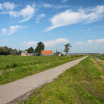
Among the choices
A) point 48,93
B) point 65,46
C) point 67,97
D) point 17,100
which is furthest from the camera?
point 65,46

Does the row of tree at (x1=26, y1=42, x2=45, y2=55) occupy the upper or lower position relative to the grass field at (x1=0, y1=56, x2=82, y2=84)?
upper

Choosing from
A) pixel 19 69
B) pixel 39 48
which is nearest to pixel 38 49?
pixel 39 48

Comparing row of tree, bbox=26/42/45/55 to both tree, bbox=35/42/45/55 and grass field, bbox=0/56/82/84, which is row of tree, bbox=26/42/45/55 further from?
grass field, bbox=0/56/82/84

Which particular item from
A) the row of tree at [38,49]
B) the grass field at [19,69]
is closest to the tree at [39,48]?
the row of tree at [38,49]

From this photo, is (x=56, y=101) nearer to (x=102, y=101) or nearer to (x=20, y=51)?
(x=102, y=101)

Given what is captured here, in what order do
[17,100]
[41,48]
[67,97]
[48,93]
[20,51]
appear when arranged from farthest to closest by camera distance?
[20,51]
[41,48]
[48,93]
[67,97]
[17,100]

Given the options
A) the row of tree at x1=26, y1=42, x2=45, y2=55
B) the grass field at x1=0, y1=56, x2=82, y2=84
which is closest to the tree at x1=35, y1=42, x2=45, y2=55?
the row of tree at x1=26, y1=42, x2=45, y2=55

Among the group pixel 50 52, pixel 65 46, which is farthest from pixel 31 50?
pixel 65 46

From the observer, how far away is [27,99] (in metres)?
4.58

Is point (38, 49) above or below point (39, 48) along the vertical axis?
below

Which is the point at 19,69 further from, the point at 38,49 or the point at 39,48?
the point at 39,48

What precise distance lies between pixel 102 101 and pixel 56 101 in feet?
6.91

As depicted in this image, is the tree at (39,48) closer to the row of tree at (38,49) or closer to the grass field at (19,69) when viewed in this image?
the row of tree at (38,49)

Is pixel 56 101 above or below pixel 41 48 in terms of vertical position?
below
